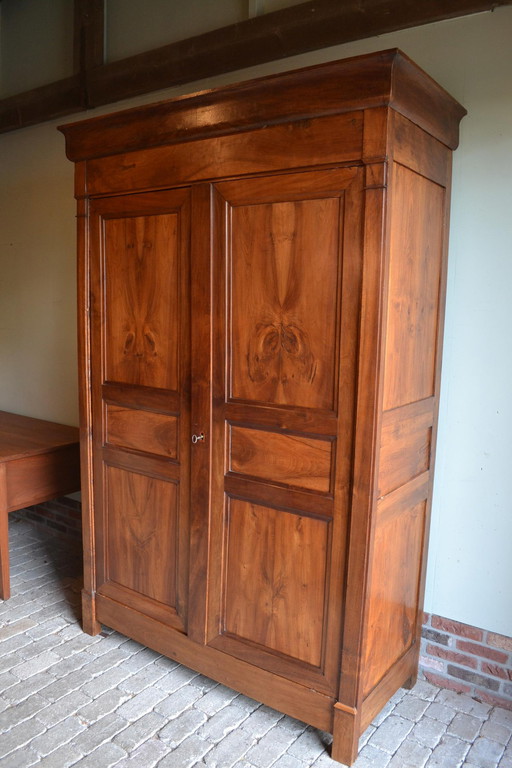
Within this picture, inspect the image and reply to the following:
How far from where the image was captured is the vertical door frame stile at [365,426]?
1.83 m

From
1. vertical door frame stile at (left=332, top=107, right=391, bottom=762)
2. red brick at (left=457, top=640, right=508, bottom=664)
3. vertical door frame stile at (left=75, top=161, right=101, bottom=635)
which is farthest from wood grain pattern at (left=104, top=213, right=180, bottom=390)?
red brick at (left=457, top=640, right=508, bottom=664)

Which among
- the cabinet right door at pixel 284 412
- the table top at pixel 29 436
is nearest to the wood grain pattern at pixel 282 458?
the cabinet right door at pixel 284 412

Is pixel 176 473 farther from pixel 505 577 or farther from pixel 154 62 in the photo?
pixel 154 62

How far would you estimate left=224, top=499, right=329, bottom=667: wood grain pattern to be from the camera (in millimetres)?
2104

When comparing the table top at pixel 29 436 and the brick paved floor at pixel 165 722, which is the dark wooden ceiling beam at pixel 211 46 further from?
the brick paved floor at pixel 165 722

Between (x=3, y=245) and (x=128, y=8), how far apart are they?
173 cm

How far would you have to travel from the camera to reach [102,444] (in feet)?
8.79

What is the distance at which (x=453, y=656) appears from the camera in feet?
8.14

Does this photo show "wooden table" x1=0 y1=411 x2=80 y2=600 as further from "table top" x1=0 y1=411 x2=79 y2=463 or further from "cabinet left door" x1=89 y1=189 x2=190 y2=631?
"cabinet left door" x1=89 y1=189 x2=190 y2=631

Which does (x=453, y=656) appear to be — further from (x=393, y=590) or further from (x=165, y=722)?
(x=165, y=722)

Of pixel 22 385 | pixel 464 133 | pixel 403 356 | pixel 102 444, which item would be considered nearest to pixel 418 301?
pixel 403 356

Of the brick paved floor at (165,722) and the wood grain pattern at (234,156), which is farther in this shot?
the brick paved floor at (165,722)

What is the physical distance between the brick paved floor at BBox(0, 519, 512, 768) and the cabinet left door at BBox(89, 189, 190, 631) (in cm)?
27

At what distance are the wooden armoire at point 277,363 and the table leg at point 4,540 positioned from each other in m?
0.81
